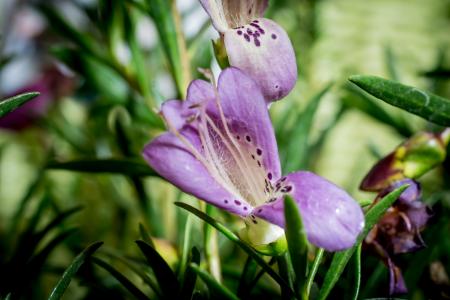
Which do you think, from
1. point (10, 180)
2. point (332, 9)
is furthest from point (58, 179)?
point (332, 9)

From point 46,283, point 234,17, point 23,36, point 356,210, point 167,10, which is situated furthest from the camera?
point 23,36

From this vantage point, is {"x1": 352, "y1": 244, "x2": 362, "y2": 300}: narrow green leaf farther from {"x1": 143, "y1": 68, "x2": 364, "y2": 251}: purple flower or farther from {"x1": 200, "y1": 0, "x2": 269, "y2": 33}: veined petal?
{"x1": 200, "y1": 0, "x2": 269, "y2": 33}: veined petal

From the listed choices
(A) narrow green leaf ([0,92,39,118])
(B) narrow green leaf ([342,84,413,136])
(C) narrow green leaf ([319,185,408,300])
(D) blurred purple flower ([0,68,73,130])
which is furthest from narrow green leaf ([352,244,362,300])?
(D) blurred purple flower ([0,68,73,130])

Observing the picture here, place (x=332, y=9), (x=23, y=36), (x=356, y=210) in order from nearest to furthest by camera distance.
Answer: (x=356, y=210) → (x=332, y=9) → (x=23, y=36)

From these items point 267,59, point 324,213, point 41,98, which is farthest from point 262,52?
point 41,98

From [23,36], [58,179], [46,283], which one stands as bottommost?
[46,283]

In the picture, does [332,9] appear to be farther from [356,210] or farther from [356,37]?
[356,210]
